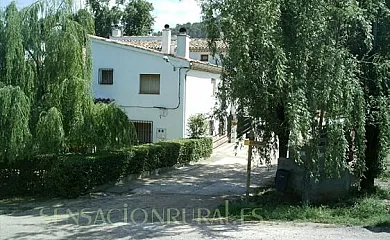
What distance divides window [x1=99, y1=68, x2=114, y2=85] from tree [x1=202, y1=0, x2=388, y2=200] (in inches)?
574

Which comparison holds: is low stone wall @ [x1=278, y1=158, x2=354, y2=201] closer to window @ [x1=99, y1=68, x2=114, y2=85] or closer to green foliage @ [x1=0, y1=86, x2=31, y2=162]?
green foliage @ [x1=0, y1=86, x2=31, y2=162]

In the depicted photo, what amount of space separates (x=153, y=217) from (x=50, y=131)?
13.6ft

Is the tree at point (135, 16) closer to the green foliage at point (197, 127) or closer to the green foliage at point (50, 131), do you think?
the green foliage at point (197, 127)

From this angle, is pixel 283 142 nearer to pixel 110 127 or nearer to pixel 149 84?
pixel 110 127

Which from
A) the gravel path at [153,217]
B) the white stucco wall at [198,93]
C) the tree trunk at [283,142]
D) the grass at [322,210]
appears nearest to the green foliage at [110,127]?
the gravel path at [153,217]

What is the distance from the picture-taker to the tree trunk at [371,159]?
11.8 meters

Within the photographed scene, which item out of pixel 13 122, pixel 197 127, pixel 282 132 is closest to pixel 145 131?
pixel 197 127

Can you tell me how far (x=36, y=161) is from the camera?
13.5 meters

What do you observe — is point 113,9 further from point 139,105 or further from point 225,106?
point 225,106

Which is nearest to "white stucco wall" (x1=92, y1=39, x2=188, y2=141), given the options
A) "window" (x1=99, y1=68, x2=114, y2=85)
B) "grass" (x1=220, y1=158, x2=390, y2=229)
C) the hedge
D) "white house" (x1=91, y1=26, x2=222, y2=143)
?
"white house" (x1=91, y1=26, x2=222, y2=143)

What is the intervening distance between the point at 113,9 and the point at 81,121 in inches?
1521

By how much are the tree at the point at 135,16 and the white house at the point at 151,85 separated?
27275 millimetres

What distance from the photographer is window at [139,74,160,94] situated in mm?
23355

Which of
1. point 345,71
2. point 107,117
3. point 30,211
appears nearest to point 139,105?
point 107,117
